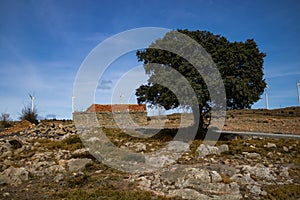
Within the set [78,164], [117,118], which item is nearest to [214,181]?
[78,164]

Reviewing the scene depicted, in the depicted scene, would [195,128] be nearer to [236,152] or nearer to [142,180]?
[236,152]

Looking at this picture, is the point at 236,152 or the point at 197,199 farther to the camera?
the point at 236,152

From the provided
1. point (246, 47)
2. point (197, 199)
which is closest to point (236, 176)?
point (197, 199)

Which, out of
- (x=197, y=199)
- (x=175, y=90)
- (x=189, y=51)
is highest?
(x=189, y=51)

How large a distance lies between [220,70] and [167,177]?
9.50 m

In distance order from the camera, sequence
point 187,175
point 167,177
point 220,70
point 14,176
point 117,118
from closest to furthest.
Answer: point 187,175 < point 167,177 < point 14,176 < point 220,70 < point 117,118

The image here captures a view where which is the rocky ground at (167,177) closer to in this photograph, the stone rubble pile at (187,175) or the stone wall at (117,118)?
the stone rubble pile at (187,175)

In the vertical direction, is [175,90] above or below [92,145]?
above

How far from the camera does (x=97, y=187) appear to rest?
974 cm

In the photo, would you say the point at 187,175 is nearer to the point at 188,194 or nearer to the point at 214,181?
the point at 214,181

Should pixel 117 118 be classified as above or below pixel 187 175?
above

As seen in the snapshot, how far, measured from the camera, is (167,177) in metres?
10.5

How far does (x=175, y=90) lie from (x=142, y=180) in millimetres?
8278

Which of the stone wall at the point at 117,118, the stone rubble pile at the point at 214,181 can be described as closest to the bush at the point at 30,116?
the stone wall at the point at 117,118
